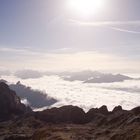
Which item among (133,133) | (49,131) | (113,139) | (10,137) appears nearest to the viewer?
(133,133)

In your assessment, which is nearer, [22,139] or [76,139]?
[76,139]

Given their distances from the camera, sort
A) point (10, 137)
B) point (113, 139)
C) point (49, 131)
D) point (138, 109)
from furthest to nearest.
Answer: point (10, 137)
point (138, 109)
point (49, 131)
point (113, 139)

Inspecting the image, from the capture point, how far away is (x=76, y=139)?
118 metres

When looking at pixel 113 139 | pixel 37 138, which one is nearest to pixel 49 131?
pixel 37 138

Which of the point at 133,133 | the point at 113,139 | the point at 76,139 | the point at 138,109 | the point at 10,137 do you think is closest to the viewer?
the point at 133,133

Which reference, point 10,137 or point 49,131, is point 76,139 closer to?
point 49,131

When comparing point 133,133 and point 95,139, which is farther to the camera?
point 95,139

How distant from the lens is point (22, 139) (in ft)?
524

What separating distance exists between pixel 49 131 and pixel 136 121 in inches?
1375

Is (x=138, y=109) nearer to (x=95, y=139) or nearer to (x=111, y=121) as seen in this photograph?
(x=111, y=121)

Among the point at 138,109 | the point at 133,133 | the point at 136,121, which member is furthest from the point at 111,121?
the point at 133,133

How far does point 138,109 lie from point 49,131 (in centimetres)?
5004

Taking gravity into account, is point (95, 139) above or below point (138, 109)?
below

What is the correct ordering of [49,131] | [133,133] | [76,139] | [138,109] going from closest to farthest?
[133,133], [76,139], [49,131], [138,109]
